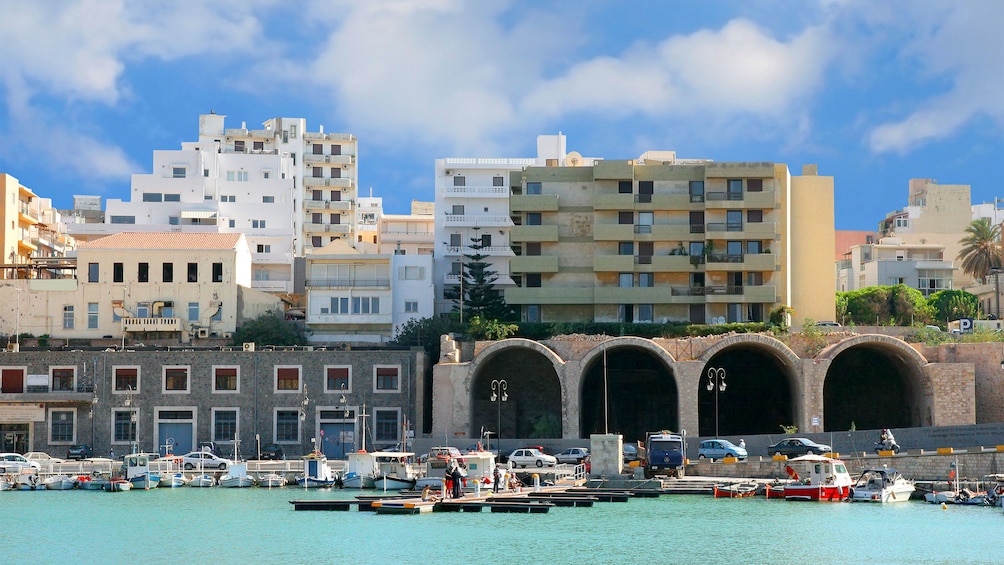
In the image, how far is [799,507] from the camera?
58594 mm

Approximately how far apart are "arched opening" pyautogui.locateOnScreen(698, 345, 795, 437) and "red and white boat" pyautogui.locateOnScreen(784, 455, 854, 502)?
71.2ft

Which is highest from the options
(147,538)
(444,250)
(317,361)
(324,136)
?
(324,136)

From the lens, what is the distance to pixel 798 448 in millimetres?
69250

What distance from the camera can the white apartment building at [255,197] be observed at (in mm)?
102062

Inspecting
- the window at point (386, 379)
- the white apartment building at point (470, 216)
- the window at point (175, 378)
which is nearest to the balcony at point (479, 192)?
the white apartment building at point (470, 216)

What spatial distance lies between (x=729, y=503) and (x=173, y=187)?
5663 centimetres

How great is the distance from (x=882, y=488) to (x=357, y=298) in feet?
135

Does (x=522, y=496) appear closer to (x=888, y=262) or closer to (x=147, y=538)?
(x=147, y=538)

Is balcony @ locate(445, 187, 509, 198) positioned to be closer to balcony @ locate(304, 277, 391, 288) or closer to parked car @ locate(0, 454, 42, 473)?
balcony @ locate(304, 277, 391, 288)

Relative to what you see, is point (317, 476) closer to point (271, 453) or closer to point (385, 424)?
point (271, 453)

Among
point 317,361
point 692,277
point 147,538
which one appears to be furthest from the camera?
point 692,277

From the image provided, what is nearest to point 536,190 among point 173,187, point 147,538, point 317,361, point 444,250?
point 444,250

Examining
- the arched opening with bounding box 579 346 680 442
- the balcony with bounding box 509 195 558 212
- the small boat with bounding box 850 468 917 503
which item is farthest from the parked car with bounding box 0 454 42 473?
the small boat with bounding box 850 468 917 503

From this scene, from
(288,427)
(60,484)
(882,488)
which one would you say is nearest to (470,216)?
(288,427)
